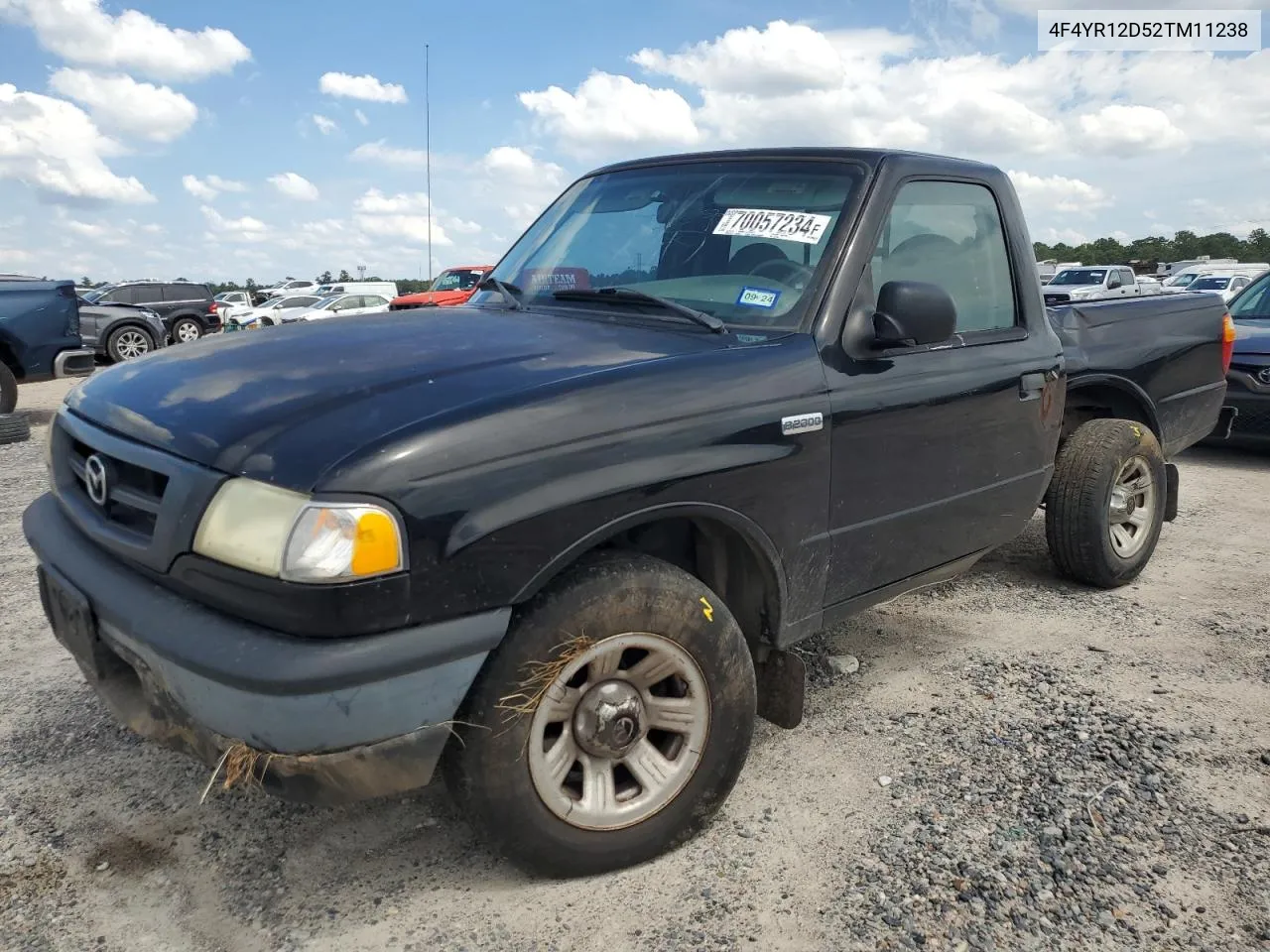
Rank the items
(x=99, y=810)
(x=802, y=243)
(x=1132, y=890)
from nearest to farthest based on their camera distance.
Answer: (x=1132, y=890) → (x=99, y=810) → (x=802, y=243)

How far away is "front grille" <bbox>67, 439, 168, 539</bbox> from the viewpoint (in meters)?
2.24

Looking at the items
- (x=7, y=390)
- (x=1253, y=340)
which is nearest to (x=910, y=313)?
(x=1253, y=340)

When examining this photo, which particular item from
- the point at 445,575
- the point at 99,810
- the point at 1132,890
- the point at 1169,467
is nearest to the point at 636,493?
the point at 445,575

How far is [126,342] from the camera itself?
54.8 ft

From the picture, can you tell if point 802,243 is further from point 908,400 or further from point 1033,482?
point 1033,482

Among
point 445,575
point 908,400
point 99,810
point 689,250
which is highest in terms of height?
A: point 689,250

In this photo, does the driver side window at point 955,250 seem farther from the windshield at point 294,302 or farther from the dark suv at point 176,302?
the windshield at point 294,302

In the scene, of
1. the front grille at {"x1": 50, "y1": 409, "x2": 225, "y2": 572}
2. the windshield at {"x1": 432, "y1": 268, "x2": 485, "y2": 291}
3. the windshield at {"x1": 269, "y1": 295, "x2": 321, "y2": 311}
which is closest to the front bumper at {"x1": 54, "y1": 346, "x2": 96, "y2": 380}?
the front grille at {"x1": 50, "y1": 409, "x2": 225, "y2": 572}

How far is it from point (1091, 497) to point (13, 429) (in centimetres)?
920

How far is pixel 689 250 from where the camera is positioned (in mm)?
3205

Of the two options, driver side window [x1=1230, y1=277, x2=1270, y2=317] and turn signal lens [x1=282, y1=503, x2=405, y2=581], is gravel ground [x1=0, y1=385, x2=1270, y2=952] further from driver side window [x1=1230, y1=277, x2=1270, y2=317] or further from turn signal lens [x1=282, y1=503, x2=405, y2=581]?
driver side window [x1=1230, y1=277, x2=1270, y2=317]

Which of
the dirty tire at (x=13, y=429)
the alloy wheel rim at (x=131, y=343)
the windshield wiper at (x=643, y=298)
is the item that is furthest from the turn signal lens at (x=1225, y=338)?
the alloy wheel rim at (x=131, y=343)

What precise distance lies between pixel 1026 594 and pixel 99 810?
3909 millimetres

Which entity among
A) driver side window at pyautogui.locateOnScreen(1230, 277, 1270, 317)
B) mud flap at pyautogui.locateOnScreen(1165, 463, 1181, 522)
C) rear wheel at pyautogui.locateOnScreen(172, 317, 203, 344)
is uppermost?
driver side window at pyautogui.locateOnScreen(1230, 277, 1270, 317)
